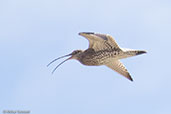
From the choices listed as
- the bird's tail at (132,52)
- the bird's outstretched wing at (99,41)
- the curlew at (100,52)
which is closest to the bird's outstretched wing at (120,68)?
the curlew at (100,52)

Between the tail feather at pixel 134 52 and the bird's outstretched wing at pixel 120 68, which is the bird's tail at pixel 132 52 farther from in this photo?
the bird's outstretched wing at pixel 120 68

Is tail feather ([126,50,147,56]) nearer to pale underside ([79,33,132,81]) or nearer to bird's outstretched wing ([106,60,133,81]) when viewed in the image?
pale underside ([79,33,132,81])

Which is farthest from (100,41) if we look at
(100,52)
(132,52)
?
(132,52)

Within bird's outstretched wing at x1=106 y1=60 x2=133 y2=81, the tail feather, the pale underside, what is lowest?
the tail feather

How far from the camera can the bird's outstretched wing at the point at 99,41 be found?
10883mm

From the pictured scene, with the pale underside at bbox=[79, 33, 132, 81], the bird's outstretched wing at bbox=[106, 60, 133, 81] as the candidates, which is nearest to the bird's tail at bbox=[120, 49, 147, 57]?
the pale underside at bbox=[79, 33, 132, 81]

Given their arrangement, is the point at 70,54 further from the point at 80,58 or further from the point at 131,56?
the point at 131,56

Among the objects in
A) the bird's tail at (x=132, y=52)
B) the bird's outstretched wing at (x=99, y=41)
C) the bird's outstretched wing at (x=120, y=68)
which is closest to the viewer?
the bird's outstretched wing at (x=99, y=41)

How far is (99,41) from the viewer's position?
1143 cm

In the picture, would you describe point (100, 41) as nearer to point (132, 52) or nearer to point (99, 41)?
point (99, 41)

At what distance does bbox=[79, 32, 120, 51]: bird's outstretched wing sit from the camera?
10.9 meters

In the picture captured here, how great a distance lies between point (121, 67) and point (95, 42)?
242 centimetres

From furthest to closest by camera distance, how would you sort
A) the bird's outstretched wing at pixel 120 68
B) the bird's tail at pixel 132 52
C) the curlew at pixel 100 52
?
the bird's outstretched wing at pixel 120 68 < the bird's tail at pixel 132 52 < the curlew at pixel 100 52

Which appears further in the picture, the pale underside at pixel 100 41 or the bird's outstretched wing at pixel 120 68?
the bird's outstretched wing at pixel 120 68
